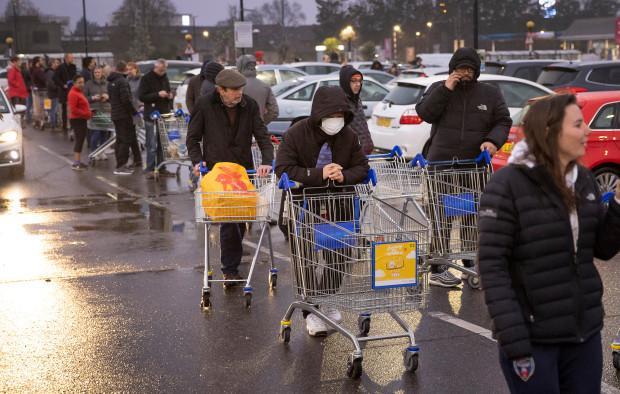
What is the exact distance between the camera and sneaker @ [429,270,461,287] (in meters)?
8.56

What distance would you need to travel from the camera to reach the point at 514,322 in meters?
3.79

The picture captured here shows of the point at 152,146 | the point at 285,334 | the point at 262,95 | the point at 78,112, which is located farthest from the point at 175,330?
the point at 78,112

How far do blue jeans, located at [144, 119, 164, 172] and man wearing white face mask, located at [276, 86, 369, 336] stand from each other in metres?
9.85

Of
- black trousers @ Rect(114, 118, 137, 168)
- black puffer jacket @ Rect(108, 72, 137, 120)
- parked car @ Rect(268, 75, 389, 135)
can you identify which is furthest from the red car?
parked car @ Rect(268, 75, 389, 135)

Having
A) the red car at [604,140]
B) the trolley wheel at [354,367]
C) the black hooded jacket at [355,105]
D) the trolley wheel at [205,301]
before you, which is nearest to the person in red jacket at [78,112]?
the black hooded jacket at [355,105]

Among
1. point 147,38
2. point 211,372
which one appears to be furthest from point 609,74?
point 147,38

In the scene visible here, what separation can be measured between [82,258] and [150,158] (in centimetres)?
703

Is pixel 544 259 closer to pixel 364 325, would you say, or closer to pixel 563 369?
pixel 563 369

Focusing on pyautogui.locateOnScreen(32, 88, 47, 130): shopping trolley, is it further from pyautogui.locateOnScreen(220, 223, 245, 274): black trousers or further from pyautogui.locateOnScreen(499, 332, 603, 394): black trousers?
pyautogui.locateOnScreen(499, 332, 603, 394): black trousers

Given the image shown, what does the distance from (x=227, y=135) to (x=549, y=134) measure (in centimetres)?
499

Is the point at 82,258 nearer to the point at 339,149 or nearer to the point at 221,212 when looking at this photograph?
the point at 221,212

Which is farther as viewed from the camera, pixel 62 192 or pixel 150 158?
pixel 150 158

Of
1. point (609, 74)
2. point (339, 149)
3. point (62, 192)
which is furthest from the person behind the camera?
point (609, 74)

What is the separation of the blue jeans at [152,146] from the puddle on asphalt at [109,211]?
1794 millimetres
